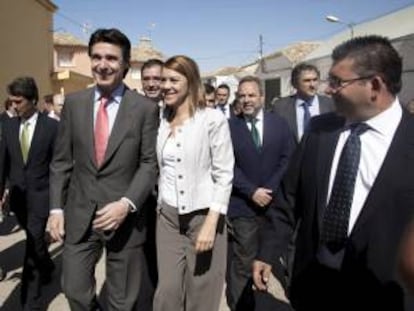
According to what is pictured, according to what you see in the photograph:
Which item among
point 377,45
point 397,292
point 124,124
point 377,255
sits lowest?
point 397,292

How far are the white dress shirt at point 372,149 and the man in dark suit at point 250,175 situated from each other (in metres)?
2.15

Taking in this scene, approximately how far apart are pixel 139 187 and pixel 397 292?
67.5 inches

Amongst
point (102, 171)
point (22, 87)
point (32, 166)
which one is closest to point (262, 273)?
point (102, 171)

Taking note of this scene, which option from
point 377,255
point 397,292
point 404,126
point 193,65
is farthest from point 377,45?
point 193,65

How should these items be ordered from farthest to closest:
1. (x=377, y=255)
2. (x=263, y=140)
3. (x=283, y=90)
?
(x=283, y=90), (x=263, y=140), (x=377, y=255)

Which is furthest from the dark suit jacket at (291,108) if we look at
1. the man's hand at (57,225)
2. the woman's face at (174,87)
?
the man's hand at (57,225)

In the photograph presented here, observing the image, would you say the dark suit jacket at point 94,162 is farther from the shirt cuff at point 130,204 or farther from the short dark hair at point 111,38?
the short dark hair at point 111,38

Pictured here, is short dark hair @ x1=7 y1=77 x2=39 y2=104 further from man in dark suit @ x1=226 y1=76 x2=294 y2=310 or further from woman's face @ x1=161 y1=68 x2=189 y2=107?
man in dark suit @ x1=226 y1=76 x2=294 y2=310

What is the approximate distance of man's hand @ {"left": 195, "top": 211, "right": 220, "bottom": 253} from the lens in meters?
3.50

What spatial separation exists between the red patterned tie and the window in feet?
134

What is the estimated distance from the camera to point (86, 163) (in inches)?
140

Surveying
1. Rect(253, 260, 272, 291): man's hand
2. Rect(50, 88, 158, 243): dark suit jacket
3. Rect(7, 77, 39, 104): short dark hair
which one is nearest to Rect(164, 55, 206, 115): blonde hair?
Rect(50, 88, 158, 243): dark suit jacket

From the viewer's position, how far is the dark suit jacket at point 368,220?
2445 mm

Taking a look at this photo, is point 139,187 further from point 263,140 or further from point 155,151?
point 263,140
